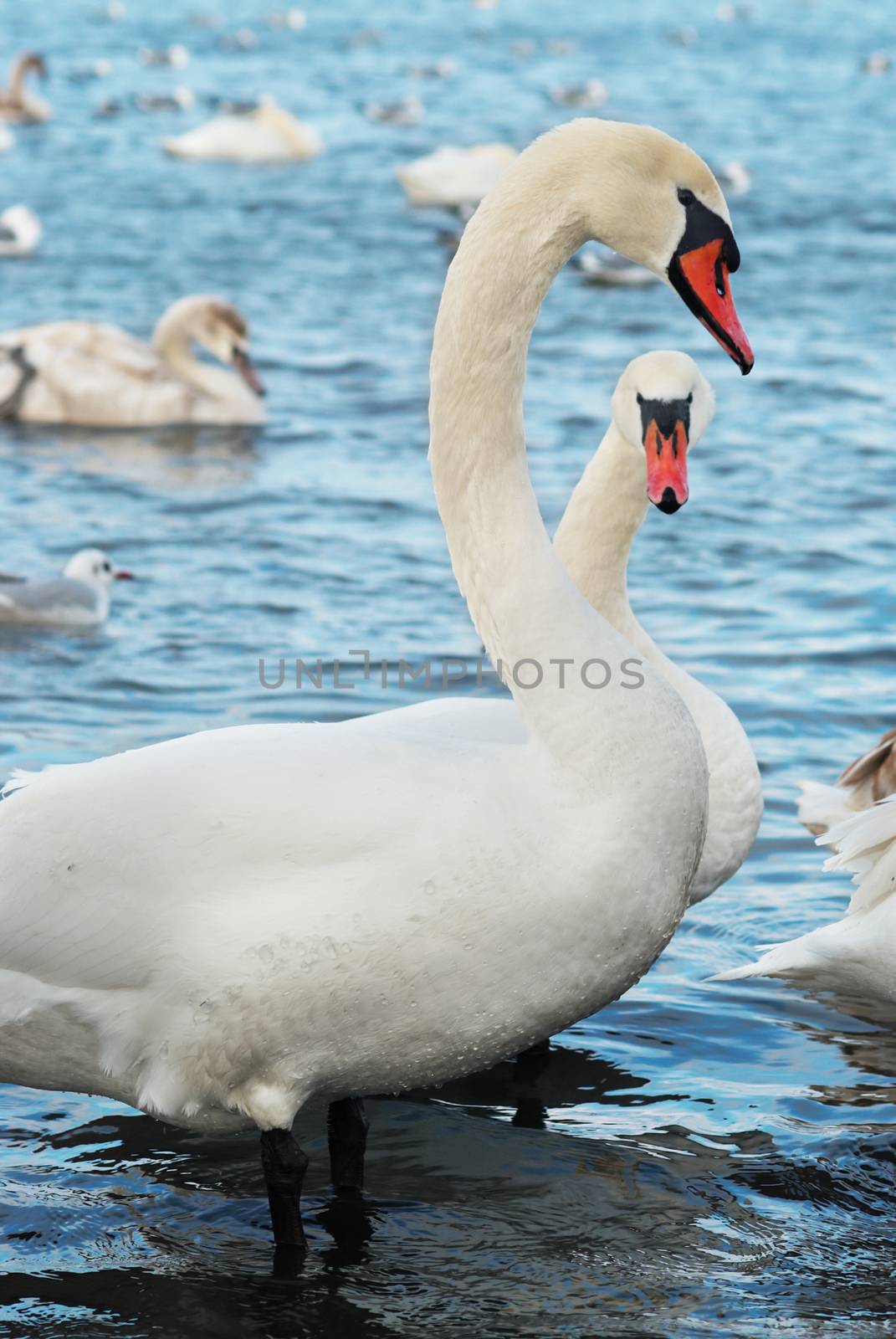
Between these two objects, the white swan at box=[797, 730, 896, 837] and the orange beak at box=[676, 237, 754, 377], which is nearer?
the orange beak at box=[676, 237, 754, 377]

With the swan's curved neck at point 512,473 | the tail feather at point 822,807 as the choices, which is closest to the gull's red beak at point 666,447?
the swan's curved neck at point 512,473

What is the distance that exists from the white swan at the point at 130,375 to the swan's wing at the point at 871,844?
8.68 meters

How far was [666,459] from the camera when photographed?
224 inches

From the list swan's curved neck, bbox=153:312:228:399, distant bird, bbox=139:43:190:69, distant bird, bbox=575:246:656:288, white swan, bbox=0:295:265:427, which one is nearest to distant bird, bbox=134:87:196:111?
distant bird, bbox=139:43:190:69

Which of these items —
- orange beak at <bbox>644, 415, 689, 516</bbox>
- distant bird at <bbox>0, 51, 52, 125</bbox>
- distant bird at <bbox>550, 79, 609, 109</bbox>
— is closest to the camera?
orange beak at <bbox>644, 415, 689, 516</bbox>

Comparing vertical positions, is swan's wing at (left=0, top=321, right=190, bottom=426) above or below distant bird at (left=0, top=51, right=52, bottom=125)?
below

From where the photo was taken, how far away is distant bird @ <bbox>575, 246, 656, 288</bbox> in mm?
17656

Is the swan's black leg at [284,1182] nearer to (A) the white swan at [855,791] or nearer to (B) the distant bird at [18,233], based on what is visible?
(A) the white swan at [855,791]

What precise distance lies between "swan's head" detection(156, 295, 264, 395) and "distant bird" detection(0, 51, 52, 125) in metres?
15.4

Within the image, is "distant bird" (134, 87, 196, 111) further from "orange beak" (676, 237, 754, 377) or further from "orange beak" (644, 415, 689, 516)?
"orange beak" (676, 237, 754, 377)

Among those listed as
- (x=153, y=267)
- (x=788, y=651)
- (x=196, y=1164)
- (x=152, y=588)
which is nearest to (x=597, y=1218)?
(x=196, y=1164)

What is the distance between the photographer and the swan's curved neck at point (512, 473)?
14.0 ft

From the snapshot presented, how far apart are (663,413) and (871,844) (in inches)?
56.0

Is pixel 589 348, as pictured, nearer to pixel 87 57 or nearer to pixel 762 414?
pixel 762 414
